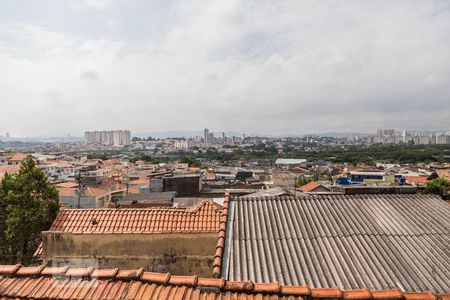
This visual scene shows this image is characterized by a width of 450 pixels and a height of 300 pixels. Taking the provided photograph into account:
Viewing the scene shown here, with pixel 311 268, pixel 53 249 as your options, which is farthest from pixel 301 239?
pixel 53 249

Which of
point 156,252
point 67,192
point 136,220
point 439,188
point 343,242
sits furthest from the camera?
point 67,192

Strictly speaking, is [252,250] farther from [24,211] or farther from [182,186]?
[182,186]

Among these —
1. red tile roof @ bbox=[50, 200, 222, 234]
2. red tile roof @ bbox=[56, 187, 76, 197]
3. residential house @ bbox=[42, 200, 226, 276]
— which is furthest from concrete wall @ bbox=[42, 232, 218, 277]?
red tile roof @ bbox=[56, 187, 76, 197]

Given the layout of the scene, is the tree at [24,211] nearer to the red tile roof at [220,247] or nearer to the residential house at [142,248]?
the residential house at [142,248]

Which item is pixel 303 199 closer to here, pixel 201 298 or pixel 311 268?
pixel 311 268

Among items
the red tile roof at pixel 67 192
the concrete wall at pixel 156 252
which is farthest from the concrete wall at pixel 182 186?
the concrete wall at pixel 156 252

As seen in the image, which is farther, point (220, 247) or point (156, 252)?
point (156, 252)

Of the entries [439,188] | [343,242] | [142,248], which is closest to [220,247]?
[343,242]

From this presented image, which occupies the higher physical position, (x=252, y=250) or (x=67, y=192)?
(x=252, y=250)
